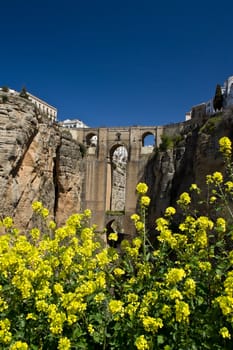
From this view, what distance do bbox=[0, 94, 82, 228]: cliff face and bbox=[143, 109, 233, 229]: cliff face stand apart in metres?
8.03

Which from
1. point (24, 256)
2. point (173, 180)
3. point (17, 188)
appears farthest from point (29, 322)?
point (173, 180)

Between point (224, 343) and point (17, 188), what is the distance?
11.6m

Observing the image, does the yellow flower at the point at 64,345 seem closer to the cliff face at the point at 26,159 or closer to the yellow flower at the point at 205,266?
the yellow flower at the point at 205,266

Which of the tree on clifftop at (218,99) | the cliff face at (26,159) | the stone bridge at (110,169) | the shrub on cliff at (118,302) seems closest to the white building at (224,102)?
the tree on clifftop at (218,99)

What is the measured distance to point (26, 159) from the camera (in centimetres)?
1462

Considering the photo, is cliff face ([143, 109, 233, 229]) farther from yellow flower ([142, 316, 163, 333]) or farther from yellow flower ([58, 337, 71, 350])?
yellow flower ([58, 337, 71, 350])

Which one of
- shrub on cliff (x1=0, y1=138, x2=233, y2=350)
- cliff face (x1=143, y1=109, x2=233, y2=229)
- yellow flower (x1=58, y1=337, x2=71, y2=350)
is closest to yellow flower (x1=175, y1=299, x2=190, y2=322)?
shrub on cliff (x1=0, y1=138, x2=233, y2=350)

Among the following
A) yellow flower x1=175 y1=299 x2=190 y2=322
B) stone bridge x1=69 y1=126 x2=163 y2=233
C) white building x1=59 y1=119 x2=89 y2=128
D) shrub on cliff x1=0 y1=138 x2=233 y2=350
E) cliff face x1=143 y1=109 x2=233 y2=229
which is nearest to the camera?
yellow flower x1=175 y1=299 x2=190 y2=322

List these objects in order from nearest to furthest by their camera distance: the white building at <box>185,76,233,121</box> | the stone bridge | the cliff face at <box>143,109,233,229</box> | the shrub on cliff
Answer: the shrub on cliff, the cliff face at <box>143,109,233,229</box>, the white building at <box>185,76,233,121</box>, the stone bridge

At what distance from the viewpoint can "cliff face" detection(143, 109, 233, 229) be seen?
19.4 meters

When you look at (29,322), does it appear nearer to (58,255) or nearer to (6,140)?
(58,255)

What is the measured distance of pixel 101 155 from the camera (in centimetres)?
4284

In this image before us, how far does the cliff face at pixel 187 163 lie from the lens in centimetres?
1941

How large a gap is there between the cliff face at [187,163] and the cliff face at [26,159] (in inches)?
316
